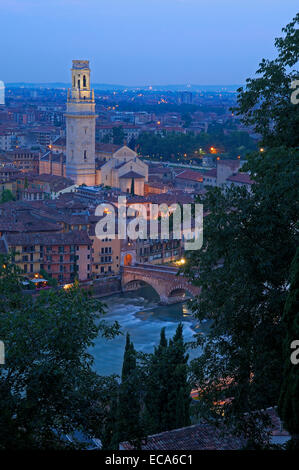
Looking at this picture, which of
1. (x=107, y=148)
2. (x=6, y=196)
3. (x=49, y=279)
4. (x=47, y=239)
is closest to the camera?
(x=49, y=279)

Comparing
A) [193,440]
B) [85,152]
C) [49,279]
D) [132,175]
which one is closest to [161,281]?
[49,279]

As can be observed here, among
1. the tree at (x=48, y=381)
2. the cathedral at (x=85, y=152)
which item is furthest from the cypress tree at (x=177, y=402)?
the cathedral at (x=85, y=152)

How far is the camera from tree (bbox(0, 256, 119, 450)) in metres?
2.62

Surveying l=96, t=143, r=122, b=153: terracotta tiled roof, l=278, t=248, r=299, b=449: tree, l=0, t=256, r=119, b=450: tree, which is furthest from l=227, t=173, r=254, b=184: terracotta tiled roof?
l=278, t=248, r=299, b=449: tree

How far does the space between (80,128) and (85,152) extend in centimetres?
62

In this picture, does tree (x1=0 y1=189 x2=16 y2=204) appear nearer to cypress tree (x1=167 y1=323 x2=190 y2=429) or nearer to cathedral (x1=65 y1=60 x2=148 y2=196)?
cathedral (x1=65 y1=60 x2=148 y2=196)

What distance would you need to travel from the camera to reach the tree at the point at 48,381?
8.61ft

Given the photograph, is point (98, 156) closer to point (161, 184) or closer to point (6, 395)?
point (161, 184)

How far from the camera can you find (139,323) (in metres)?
10.4

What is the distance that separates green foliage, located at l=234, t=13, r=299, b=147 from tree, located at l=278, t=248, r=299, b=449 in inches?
46.5

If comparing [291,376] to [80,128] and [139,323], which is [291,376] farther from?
[80,128]
